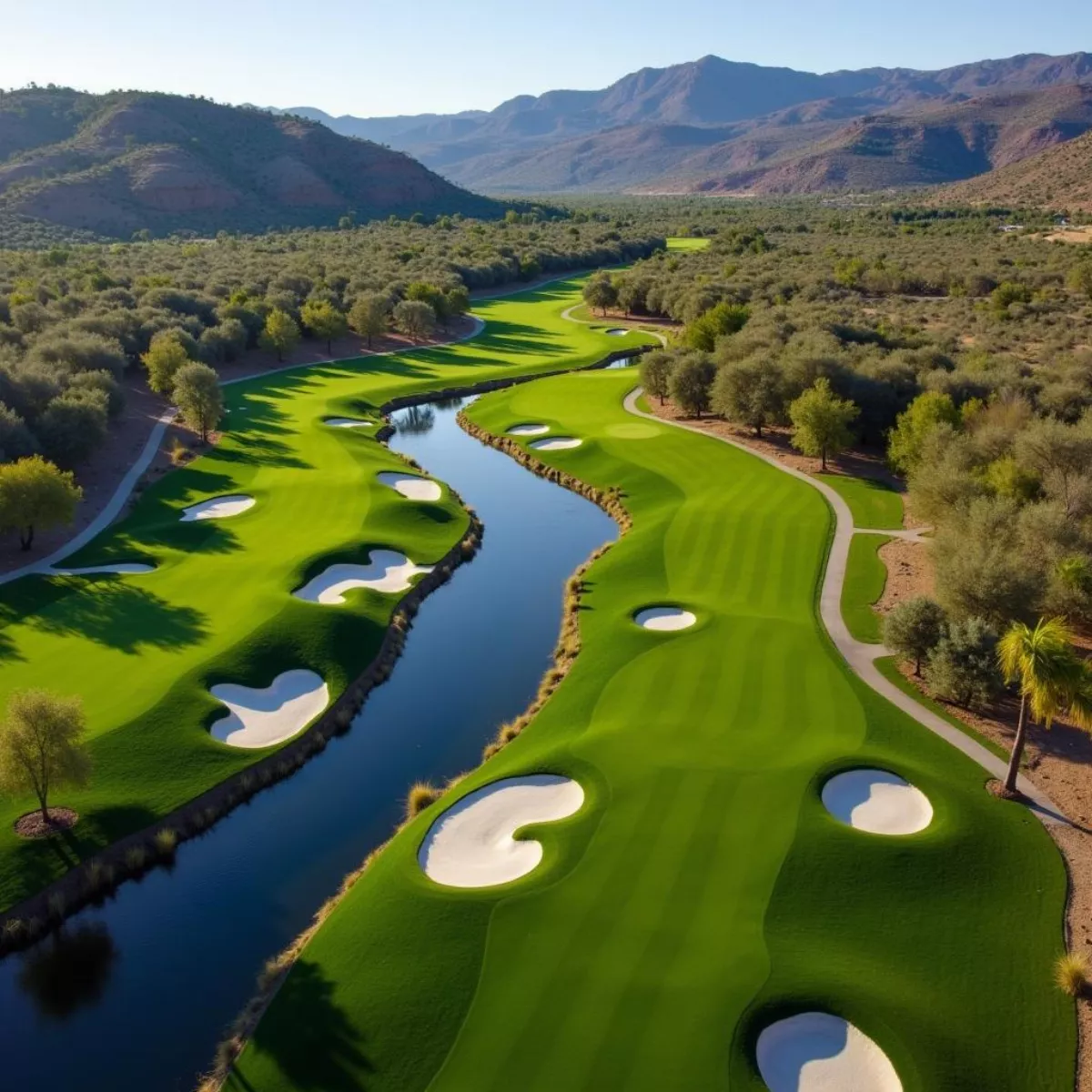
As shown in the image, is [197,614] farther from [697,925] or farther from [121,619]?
[697,925]

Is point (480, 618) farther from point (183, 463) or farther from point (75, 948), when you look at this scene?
point (183, 463)

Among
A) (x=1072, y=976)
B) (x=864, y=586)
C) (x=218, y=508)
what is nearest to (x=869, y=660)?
(x=864, y=586)

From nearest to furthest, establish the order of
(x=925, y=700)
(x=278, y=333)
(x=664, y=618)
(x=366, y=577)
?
(x=925, y=700) < (x=664, y=618) < (x=366, y=577) < (x=278, y=333)

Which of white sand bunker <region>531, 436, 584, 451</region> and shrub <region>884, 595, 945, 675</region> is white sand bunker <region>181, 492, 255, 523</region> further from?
shrub <region>884, 595, 945, 675</region>

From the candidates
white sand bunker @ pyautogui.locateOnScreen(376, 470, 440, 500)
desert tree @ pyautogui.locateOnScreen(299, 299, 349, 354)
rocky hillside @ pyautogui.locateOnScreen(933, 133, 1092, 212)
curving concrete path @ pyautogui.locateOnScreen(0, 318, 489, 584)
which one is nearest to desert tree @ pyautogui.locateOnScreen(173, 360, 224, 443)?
curving concrete path @ pyautogui.locateOnScreen(0, 318, 489, 584)

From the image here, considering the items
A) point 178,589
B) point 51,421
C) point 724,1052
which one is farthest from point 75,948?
point 51,421

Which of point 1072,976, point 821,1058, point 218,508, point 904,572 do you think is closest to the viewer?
point 821,1058
